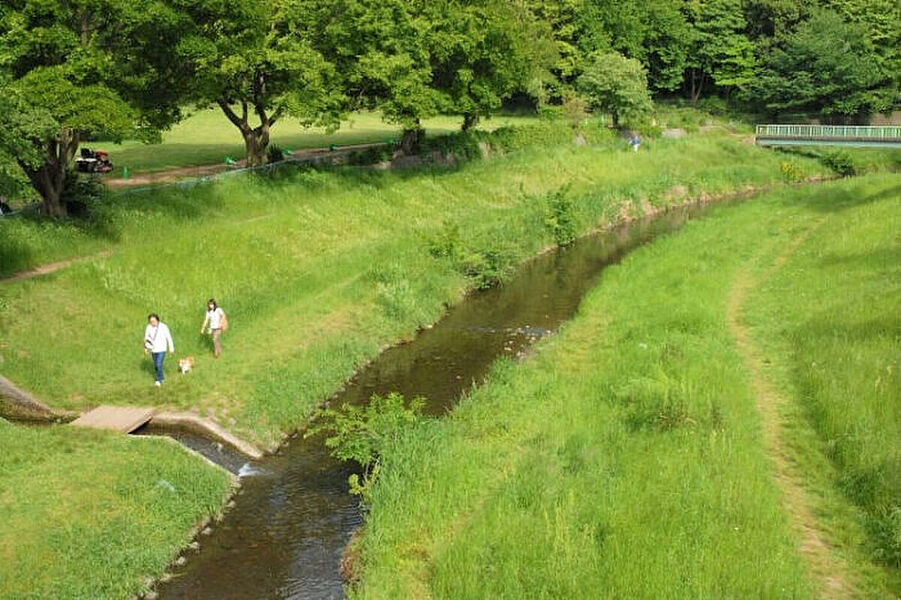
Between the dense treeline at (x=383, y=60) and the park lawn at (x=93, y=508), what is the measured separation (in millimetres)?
8264

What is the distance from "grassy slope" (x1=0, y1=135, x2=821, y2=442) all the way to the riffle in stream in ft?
3.91

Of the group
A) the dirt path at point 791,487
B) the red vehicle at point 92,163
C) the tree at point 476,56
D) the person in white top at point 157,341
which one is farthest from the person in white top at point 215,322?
the tree at point 476,56

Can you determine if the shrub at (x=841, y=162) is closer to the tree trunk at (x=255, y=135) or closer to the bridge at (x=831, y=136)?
the bridge at (x=831, y=136)

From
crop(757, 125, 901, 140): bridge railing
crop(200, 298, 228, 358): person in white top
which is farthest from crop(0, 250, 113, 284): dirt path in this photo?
crop(757, 125, 901, 140): bridge railing

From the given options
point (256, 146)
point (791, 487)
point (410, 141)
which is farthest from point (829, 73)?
point (791, 487)

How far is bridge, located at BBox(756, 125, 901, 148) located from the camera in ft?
226

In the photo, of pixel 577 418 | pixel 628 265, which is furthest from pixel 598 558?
pixel 628 265

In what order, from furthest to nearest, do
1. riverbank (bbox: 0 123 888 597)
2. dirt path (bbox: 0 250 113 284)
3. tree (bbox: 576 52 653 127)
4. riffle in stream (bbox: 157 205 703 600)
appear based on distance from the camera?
tree (bbox: 576 52 653 127), dirt path (bbox: 0 250 113 284), riverbank (bbox: 0 123 888 597), riffle in stream (bbox: 157 205 703 600)

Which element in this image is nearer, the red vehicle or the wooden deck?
the wooden deck

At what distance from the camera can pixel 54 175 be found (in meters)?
31.6

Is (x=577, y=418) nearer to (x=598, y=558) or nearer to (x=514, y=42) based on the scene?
(x=598, y=558)

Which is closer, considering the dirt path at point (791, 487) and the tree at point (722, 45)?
the dirt path at point (791, 487)

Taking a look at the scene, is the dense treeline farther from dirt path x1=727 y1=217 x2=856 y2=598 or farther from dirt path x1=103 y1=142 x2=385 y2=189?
dirt path x1=727 y1=217 x2=856 y2=598

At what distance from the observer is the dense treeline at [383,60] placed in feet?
93.2
